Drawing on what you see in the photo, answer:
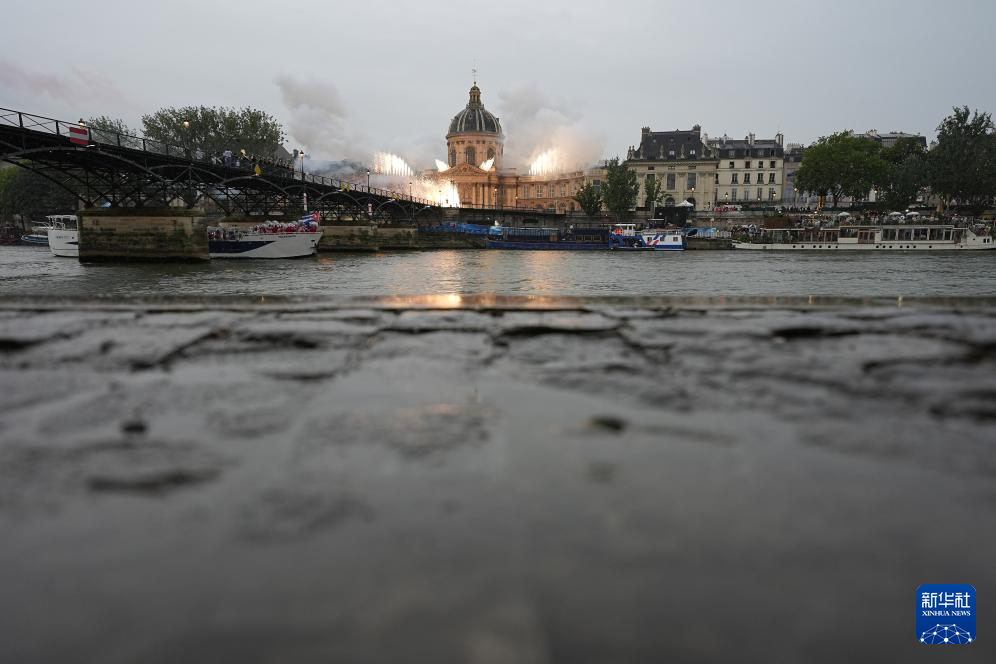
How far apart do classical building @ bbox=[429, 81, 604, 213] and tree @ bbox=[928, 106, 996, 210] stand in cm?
5258

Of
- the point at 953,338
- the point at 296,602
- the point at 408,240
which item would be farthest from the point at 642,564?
the point at 408,240

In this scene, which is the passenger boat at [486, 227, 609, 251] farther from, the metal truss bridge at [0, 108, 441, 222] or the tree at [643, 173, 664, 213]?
the tree at [643, 173, 664, 213]

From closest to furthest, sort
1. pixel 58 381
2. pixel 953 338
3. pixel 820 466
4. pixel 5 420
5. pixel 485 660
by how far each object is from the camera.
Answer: pixel 485 660 < pixel 820 466 < pixel 5 420 < pixel 58 381 < pixel 953 338

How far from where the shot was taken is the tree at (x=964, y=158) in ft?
214

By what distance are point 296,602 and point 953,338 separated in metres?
3.66

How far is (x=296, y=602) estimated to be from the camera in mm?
1280

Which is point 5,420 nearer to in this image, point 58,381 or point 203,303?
point 58,381

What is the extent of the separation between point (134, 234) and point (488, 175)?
9888cm

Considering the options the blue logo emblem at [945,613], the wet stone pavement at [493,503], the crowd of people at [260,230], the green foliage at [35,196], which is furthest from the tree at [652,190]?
the blue logo emblem at [945,613]

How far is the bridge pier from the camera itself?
3375 centimetres

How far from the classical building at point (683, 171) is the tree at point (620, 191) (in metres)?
8.31

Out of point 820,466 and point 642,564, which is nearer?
point 642,564

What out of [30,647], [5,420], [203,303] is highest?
[203,303]

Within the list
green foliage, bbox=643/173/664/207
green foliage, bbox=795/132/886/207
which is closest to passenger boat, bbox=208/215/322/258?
green foliage, bbox=643/173/664/207
